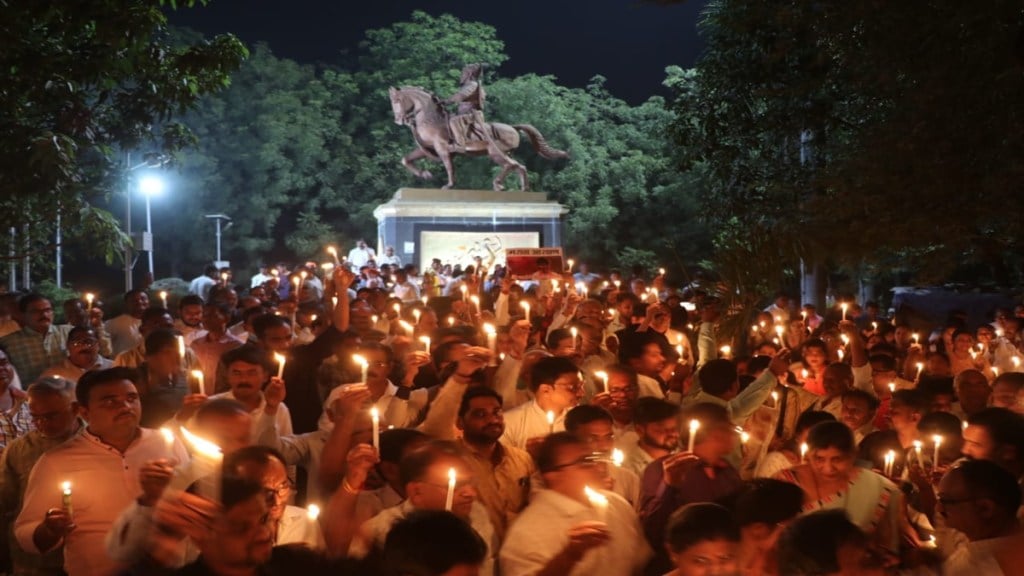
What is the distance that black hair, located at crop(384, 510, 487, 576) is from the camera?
307 centimetres

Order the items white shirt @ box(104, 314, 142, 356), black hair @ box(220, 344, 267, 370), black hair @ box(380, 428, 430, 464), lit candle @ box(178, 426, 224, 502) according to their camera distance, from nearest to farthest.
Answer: lit candle @ box(178, 426, 224, 502) → black hair @ box(380, 428, 430, 464) → black hair @ box(220, 344, 267, 370) → white shirt @ box(104, 314, 142, 356)

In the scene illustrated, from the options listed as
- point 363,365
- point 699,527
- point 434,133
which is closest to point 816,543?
point 699,527

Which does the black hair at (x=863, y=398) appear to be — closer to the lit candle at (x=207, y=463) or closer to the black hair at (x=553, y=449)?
the black hair at (x=553, y=449)

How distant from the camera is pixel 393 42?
39.7 meters

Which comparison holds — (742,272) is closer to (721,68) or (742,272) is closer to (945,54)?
(945,54)

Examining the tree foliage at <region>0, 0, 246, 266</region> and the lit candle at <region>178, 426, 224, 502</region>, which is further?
the tree foliage at <region>0, 0, 246, 266</region>

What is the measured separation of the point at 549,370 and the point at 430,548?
2708mm

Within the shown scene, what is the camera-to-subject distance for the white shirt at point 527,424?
572 centimetres

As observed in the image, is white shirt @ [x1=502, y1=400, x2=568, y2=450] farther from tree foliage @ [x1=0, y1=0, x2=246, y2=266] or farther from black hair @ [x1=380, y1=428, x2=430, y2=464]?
tree foliage @ [x1=0, y1=0, x2=246, y2=266]

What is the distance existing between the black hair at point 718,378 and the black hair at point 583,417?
5.79 feet

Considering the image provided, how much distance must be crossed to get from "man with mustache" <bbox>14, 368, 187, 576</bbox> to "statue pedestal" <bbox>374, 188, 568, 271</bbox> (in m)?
22.6

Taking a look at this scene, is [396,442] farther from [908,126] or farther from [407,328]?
[908,126]

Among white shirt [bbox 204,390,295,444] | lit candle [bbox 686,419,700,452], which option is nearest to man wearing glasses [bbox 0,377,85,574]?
white shirt [bbox 204,390,295,444]

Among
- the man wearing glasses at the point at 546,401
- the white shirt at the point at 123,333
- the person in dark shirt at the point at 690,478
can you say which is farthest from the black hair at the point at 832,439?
the white shirt at the point at 123,333
